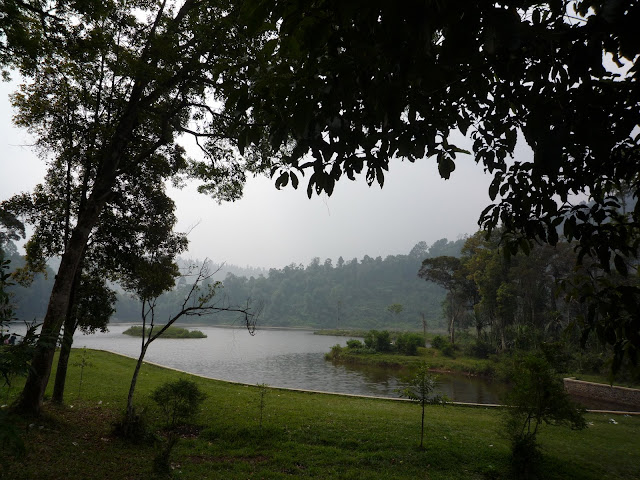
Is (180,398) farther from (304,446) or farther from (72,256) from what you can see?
(72,256)

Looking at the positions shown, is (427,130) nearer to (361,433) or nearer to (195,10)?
(361,433)

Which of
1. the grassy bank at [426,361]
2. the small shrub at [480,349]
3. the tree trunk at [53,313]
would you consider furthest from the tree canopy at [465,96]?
the small shrub at [480,349]

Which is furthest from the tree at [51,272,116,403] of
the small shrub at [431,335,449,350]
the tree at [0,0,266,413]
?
the small shrub at [431,335,449,350]

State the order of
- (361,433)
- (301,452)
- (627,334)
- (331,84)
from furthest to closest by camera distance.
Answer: (361,433), (301,452), (627,334), (331,84)

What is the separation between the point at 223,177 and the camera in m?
8.69

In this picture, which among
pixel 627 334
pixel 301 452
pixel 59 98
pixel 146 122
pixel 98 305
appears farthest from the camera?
pixel 98 305

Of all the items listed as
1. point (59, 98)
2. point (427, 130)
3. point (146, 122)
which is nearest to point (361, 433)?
point (427, 130)

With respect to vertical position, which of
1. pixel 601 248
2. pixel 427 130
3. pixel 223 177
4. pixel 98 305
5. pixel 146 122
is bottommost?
pixel 98 305

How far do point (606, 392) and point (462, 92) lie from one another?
18.7 meters

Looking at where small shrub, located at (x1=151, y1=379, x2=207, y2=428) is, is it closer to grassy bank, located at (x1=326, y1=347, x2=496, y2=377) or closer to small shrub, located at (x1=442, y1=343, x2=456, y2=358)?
grassy bank, located at (x1=326, y1=347, x2=496, y2=377)

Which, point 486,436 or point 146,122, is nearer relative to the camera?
point 486,436

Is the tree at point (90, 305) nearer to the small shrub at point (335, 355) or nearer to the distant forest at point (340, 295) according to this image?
the small shrub at point (335, 355)

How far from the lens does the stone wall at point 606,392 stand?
14.0m

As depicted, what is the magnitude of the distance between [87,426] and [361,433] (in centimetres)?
510
